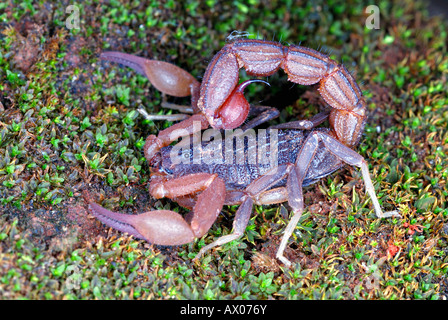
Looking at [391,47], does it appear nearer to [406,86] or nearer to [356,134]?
[406,86]

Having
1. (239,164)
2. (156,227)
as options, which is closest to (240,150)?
(239,164)

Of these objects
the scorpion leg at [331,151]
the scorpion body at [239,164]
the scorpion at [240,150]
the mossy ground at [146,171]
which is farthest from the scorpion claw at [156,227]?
the scorpion leg at [331,151]

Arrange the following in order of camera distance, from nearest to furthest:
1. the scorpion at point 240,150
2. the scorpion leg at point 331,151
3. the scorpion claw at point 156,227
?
the scorpion claw at point 156,227, the scorpion at point 240,150, the scorpion leg at point 331,151

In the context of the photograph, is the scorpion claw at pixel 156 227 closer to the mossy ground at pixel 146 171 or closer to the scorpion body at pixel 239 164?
the mossy ground at pixel 146 171

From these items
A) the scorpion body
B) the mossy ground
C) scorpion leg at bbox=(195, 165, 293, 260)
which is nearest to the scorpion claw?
the mossy ground

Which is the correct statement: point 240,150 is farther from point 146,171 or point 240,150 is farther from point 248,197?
point 146,171
